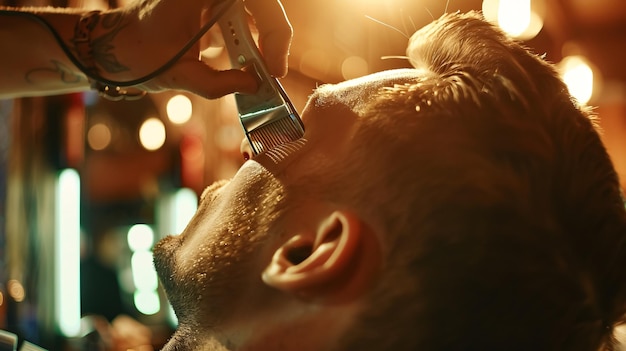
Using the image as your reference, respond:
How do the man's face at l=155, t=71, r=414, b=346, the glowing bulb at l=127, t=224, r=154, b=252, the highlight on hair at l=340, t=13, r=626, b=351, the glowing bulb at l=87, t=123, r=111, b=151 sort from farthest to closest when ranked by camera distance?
the glowing bulb at l=127, t=224, r=154, b=252
the glowing bulb at l=87, t=123, r=111, b=151
the man's face at l=155, t=71, r=414, b=346
the highlight on hair at l=340, t=13, r=626, b=351

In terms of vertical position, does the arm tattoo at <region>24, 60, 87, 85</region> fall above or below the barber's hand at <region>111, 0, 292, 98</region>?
below

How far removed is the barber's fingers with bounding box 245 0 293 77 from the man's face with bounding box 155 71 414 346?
0.11 m

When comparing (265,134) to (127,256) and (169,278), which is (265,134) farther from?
(127,256)

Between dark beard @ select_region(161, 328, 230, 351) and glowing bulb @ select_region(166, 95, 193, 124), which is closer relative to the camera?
dark beard @ select_region(161, 328, 230, 351)

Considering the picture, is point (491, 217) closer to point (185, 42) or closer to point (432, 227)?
point (432, 227)

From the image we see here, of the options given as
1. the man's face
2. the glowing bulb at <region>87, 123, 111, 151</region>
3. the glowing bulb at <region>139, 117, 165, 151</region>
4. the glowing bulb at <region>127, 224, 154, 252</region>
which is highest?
the man's face

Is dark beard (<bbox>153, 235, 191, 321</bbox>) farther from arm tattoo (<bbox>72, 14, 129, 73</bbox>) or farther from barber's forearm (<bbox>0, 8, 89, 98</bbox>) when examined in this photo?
barber's forearm (<bbox>0, 8, 89, 98</bbox>)

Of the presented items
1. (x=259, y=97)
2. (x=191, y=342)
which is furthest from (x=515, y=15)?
(x=191, y=342)

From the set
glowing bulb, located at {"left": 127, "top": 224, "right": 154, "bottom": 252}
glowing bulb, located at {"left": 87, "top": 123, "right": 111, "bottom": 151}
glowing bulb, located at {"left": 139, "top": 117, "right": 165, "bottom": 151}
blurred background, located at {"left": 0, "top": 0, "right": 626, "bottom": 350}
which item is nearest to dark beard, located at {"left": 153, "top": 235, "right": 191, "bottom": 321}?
blurred background, located at {"left": 0, "top": 0, "right": 626, "bottom": 350}

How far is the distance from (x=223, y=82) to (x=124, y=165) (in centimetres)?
341

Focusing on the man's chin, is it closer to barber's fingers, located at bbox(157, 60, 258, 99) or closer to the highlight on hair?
the highlight on hair

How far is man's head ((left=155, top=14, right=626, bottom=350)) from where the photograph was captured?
108 cm

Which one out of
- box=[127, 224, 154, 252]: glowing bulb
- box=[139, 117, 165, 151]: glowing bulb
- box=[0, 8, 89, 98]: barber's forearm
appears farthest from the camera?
box=[139, 117, 165, 151]: glowing bulb

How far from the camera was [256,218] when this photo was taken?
123cm
